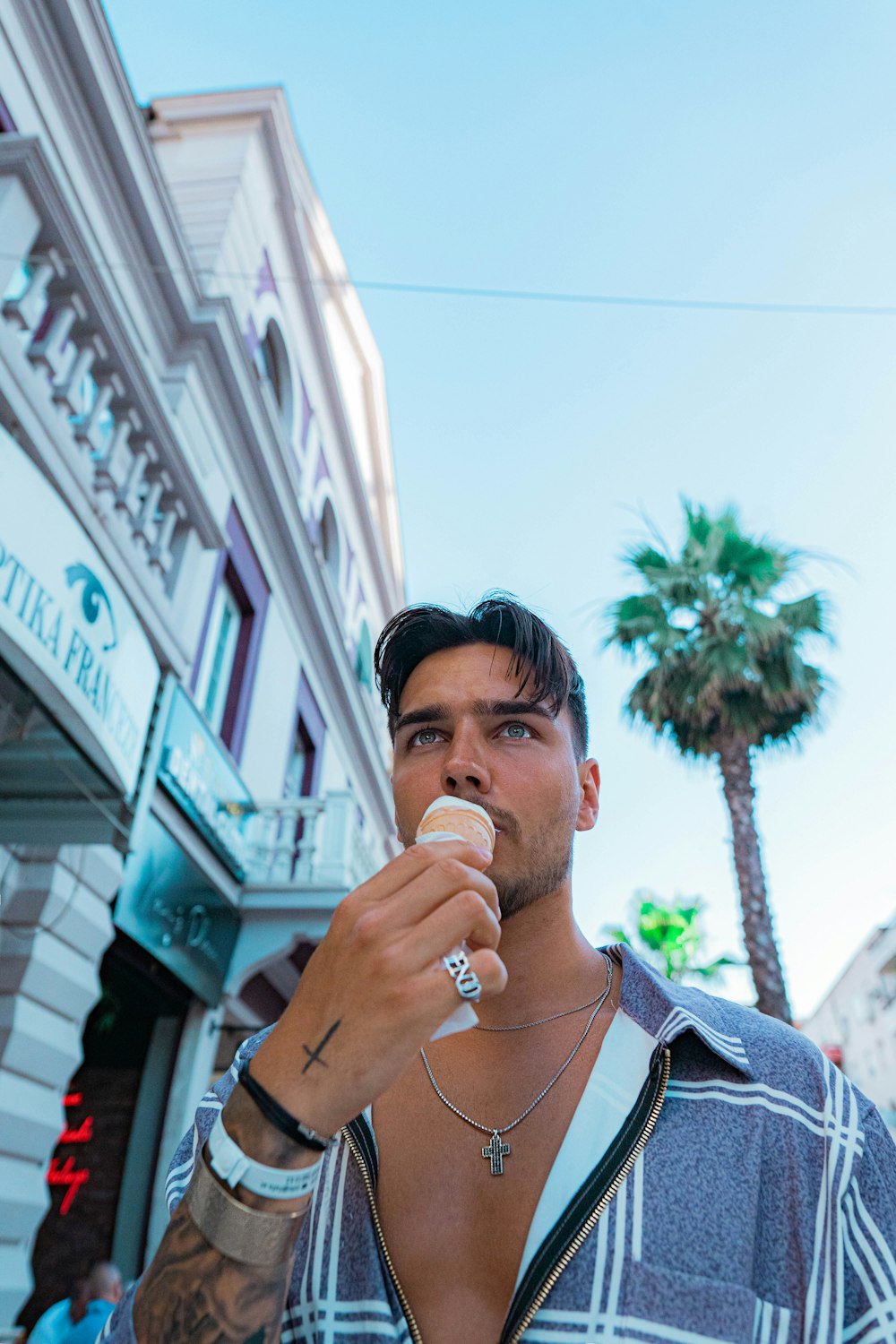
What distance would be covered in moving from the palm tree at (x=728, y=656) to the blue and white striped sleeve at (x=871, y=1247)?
459 inches

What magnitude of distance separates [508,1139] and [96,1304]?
6452 millimetres

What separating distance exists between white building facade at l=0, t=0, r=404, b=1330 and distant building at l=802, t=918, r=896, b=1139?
34.4m

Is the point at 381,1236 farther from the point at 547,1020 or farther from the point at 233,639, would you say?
the point at 233,639

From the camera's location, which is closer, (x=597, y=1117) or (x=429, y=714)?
(x=597, y=1117)

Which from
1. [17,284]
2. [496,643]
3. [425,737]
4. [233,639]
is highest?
[233,639]

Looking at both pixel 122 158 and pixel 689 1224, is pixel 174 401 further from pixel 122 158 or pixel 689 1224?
pixel 689 1224

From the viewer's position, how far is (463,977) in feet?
3.62

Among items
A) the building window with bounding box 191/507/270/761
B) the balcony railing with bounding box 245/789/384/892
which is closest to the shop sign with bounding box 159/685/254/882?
the balcony railing with bounding box 245/789/384/892

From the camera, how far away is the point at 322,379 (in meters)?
16.5

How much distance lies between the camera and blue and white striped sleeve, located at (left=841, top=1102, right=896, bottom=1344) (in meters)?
1.21

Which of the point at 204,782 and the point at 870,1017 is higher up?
the point at 870,1017

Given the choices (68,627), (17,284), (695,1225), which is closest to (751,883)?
(68,627)

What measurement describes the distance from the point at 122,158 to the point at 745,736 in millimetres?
10977

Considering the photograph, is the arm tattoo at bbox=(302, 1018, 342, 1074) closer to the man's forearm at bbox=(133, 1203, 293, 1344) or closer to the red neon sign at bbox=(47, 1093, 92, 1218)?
the man's forearm at bbox=(133, 1203, 293, 1344)
